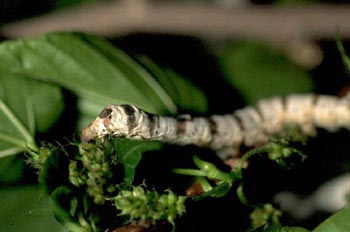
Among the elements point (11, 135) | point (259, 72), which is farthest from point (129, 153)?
point (259, 72)

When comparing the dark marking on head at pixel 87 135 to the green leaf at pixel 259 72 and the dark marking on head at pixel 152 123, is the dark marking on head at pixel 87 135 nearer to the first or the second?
the dark marking on head at pixel 152 123

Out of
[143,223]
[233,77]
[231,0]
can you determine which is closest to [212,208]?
[143,223]

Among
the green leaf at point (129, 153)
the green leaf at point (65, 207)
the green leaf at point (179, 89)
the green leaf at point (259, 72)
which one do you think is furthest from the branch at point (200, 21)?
the green leaf at point (65, 207)

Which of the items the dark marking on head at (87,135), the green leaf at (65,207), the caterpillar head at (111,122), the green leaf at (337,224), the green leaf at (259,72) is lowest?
→ the green leaf at (259,72)

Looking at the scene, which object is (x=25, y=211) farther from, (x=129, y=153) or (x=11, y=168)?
(x=129, y=153)

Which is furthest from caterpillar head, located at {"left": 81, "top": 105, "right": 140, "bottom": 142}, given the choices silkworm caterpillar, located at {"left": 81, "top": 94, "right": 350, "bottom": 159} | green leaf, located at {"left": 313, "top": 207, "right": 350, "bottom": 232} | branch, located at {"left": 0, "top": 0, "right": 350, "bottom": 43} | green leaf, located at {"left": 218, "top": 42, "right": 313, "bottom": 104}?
branch, located at {"left": 0, "top": 0, "right": 350, "bottom": 43}

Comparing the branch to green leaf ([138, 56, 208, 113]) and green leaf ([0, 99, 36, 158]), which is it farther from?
green leaf ([0, 99, 36, 158])

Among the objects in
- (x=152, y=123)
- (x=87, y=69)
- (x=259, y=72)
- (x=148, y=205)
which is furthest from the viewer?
(x=259, y=72)

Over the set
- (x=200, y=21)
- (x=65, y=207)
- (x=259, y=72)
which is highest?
(x=65, y=207)
